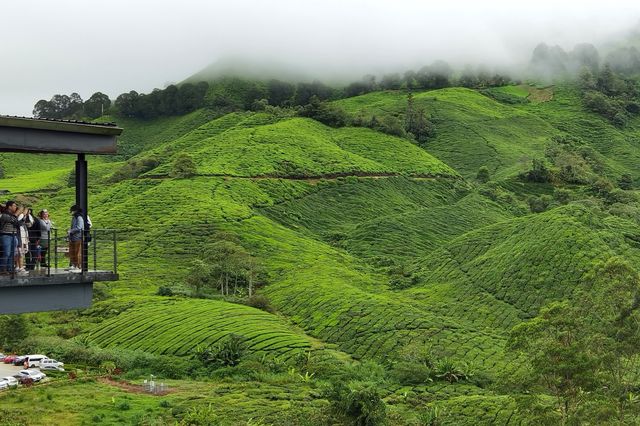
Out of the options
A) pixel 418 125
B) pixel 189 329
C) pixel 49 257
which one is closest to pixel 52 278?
pixel 49 257

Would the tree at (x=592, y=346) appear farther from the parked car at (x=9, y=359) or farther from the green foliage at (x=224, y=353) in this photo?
the parked car at (x=9, y=359)

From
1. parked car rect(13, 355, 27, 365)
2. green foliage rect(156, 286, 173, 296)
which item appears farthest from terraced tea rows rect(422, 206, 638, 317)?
parked car rect(13, 355, 27, 365)

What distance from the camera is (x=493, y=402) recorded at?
33062 millimetres

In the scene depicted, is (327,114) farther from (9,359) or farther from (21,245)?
(21,245)

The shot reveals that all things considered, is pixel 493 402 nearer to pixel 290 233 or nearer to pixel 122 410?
pixel 122 410

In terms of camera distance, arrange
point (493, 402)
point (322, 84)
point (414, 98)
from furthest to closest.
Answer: point (322, 84), point (414, 98), point (493, 402)

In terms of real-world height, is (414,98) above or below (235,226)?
above

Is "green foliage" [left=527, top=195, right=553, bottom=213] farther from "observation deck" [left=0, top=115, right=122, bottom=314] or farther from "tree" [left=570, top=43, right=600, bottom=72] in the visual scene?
"tree" [left=570, top=43, right=600, bottom=72]

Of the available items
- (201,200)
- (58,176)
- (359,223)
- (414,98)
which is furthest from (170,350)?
(414,98)

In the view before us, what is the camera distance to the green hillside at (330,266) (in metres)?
33.3

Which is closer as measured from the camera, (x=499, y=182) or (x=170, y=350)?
(x=170, y=350)

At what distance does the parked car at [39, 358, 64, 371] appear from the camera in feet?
116

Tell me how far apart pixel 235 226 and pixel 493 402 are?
3066 centimetres

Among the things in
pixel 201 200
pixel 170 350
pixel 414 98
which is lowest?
pixel 170 350
